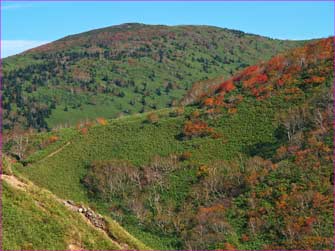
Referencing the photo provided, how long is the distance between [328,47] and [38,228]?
3943 inches

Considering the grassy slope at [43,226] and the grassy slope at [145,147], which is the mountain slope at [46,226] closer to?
the grassy slope at [43,226]

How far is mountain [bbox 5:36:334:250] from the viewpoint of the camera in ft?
192

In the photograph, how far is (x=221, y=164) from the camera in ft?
251

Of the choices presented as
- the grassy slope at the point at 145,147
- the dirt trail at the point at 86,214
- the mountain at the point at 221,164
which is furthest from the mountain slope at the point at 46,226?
the grassy slope at the point at 145,147

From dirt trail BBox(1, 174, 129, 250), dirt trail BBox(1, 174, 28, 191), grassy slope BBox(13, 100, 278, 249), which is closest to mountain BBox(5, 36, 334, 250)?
grassy slope BBox(13, 100, 278, 249)

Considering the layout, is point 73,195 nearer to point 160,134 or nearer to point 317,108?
point 160,134

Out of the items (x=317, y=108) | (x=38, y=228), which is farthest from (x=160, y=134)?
(x=38, y=228)

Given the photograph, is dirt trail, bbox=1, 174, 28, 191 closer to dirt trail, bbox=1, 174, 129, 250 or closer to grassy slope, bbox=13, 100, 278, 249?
dirt trail, bbox=1, 174, 129, 250

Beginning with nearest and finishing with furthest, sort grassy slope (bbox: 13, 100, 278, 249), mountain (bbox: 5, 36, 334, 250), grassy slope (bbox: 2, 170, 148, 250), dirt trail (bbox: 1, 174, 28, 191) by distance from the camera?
grassy slope (bbox: 2, 170, 148, 250) < dirt trail (bbox: 1, 174, 28, 191) < mountain (bbox: 5, 36, 334, 250) < grassy slope (bbox: 13, 100, 278, 249)

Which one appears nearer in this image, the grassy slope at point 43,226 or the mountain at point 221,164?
the grassy slope at point 43,226

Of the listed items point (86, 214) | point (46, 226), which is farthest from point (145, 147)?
point (46, 226)

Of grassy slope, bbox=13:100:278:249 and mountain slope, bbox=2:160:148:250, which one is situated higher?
mountain slope, bbox=2:160:148:250

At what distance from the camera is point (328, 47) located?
106062 mm

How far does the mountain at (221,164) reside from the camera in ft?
192
